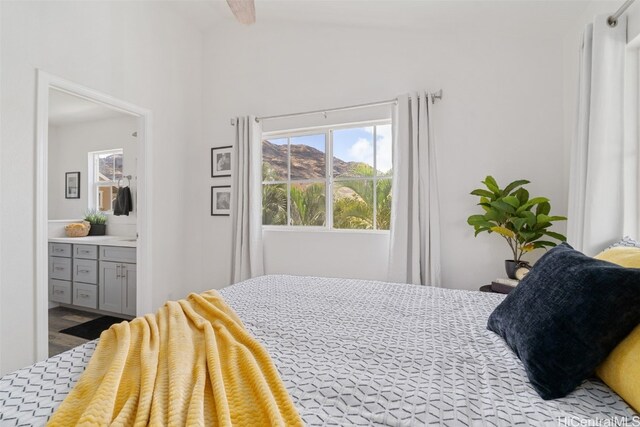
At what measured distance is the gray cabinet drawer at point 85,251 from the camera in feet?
11.6

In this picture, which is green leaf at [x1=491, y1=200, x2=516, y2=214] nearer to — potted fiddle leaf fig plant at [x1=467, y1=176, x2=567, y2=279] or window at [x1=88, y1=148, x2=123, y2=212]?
potted fiddle leaf fig plant at [x1=467, y1=176, x2=567, y2=279]

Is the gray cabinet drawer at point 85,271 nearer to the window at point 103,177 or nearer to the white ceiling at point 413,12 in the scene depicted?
the window at point 103,177

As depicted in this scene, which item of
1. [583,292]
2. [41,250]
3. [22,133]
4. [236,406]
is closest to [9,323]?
[41,250]

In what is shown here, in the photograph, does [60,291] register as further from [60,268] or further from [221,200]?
[221,200]

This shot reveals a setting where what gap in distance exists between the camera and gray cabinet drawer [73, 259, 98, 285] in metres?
3.54

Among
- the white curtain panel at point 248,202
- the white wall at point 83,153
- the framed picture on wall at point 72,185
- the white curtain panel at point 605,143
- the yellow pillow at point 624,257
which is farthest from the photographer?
the framed picture on wall at point 72,185

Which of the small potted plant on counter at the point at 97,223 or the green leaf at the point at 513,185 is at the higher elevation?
the green leaf at the point at 513,185

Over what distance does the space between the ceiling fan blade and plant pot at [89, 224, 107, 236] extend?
385 centimetres

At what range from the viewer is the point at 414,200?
8.62 feet

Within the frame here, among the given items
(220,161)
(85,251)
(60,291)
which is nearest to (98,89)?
(220,161)

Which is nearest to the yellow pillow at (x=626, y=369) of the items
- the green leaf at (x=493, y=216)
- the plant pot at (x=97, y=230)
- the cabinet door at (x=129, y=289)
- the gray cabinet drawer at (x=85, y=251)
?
the green leaf at (x=493, y=216)

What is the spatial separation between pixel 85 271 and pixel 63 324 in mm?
592

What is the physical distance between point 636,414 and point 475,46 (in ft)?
8.91

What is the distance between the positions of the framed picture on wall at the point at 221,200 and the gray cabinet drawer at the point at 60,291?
78.1 inches
